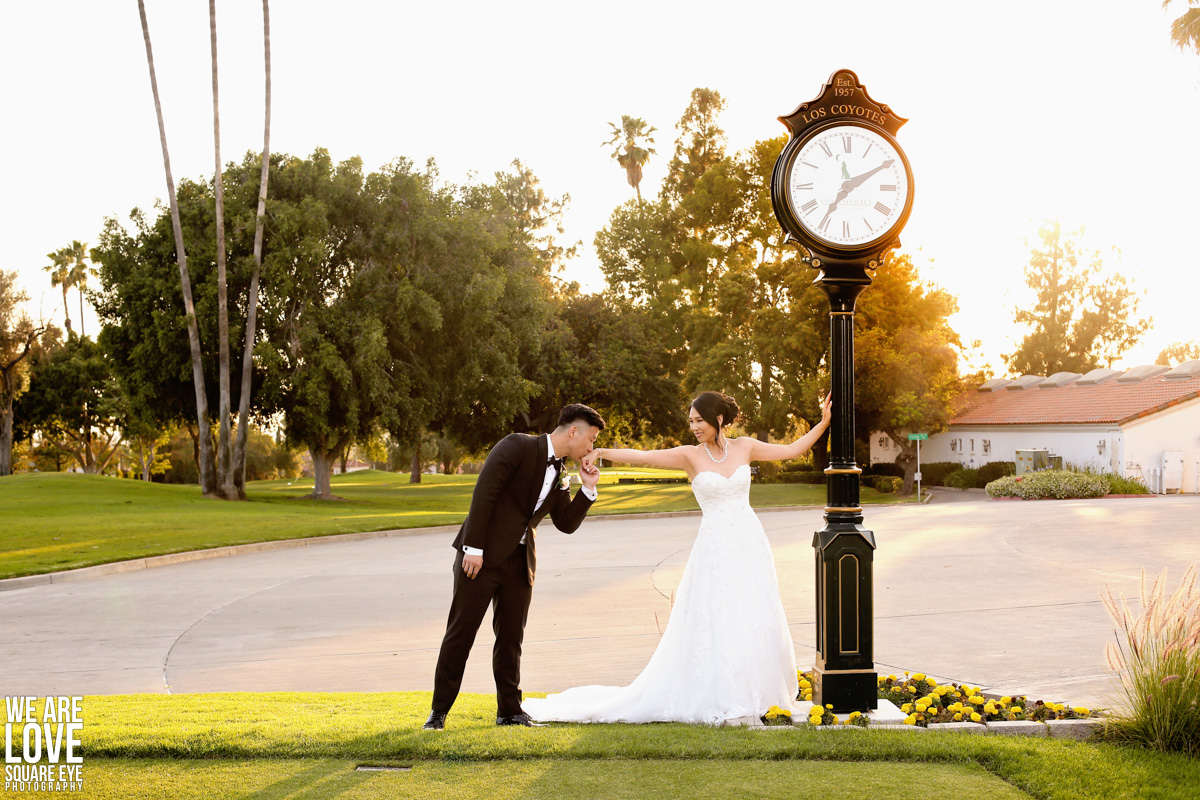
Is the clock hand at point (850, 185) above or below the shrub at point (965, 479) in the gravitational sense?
above

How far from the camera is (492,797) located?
4.40 m

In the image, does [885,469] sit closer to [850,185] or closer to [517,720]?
[850,185]

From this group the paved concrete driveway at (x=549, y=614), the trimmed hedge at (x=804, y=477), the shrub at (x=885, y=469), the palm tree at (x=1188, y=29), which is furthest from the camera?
the shrub at (x=885, y=469)

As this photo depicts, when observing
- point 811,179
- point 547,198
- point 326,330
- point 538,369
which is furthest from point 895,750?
point 547,198

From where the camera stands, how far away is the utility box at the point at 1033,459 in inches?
1631

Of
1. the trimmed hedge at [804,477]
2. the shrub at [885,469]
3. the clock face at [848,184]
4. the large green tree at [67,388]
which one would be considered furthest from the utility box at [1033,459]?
the large green tree at [67,388]

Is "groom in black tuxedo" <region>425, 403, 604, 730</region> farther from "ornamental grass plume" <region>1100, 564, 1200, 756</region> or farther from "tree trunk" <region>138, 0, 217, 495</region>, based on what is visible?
"tree trunk" <region>138, 0, 217, 495</region>

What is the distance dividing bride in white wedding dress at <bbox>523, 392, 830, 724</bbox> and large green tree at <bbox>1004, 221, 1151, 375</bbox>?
72.2m

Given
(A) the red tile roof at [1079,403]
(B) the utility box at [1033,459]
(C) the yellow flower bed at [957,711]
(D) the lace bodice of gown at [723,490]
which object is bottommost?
(C) the yellow flower bed at [957,711]

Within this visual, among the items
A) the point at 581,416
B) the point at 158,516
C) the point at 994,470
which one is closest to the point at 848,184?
the point at 581,416

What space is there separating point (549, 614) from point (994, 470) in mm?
36787

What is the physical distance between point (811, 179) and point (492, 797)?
4.36 metres

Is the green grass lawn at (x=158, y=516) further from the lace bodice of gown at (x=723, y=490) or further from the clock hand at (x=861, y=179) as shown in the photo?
the clock hand at (x=861, y=179)

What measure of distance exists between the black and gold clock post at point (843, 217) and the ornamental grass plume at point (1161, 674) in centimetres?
147
